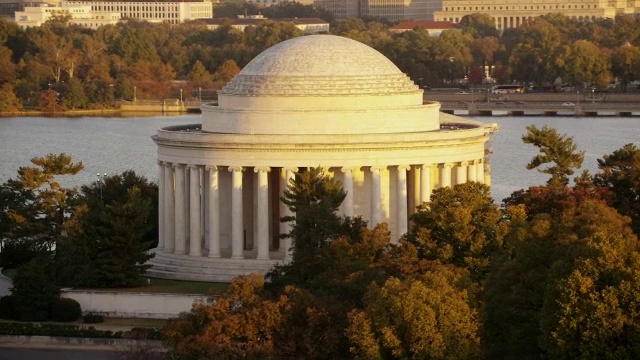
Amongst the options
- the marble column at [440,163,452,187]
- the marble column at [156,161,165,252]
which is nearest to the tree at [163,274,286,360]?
the marble column at [440,163,452,187]

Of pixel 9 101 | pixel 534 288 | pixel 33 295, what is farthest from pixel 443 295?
pixel 9 101

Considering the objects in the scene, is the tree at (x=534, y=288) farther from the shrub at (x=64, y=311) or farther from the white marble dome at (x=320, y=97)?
the shrub at (x=64, y=311)

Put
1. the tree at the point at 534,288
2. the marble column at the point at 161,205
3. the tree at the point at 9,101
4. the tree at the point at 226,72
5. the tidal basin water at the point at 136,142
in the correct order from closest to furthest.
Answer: the tree at the point at 534,288, the marble column at the point at 161,205, the tidal basin water at the point at 136,142, the tree at the point at 9,101, the tree at the point at 226,72

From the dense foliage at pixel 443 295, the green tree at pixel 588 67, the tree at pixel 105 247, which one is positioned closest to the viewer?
the dense foliage at pixel 443 295

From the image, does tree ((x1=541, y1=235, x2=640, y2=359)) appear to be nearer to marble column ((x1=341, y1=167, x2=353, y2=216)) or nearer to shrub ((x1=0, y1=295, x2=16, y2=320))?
marble column ((x1=341, y1=167, x2=353, y2=216))

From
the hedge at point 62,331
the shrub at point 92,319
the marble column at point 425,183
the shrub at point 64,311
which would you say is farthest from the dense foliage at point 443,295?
the shrub at point 64,311

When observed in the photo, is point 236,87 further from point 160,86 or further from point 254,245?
point 160,86

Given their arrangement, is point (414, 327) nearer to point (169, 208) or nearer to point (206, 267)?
point (206, 267)

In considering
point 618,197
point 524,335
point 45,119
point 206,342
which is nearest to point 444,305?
point 524,335
